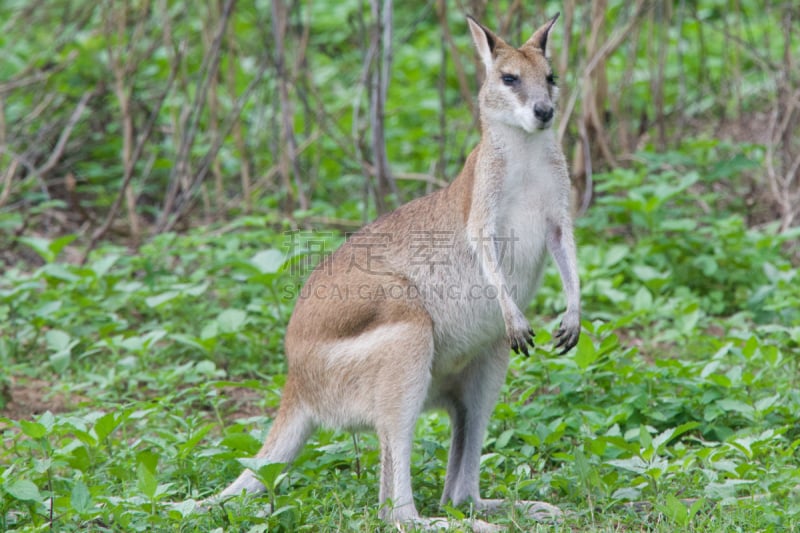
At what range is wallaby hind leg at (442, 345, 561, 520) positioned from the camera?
3.88 m

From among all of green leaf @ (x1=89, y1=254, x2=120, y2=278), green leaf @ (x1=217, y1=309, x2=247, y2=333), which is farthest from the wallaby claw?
green leaf @ (x1=89, y1=254, x2=120, y2=278)

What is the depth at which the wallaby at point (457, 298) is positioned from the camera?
3.77 m

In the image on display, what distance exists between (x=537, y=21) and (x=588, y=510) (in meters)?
4.35

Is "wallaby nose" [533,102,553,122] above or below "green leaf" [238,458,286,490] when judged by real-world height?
above

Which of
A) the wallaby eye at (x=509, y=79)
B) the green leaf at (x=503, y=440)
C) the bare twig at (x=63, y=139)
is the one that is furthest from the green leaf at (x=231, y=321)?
the bare twig at (x=63, y=139)

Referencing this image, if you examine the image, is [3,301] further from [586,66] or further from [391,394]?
[586,66]

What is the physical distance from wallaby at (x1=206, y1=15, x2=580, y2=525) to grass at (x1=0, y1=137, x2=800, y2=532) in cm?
23

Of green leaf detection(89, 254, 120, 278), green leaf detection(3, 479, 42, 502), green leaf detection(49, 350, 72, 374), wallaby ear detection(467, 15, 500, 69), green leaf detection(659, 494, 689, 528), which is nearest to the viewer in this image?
green leaf detection(3, 479, 42, 502)

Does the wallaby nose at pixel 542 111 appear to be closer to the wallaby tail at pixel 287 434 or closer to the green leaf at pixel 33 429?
the wallaby tail at pixel 287 434

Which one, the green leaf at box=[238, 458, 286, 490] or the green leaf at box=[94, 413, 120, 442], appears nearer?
the green leaf at box=[238, 458, 286, 490]

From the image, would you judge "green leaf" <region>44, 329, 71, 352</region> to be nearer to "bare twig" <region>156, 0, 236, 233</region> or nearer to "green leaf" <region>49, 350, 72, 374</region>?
"green leaf" <region>49, 350, 72, 374</region>

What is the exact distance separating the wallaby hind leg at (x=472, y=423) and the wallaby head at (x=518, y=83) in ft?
3.12

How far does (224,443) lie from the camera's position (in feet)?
12.7

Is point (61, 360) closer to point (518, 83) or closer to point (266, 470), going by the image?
point (266, 470)
